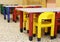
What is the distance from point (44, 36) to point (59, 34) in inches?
14.9

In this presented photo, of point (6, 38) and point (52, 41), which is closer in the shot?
point (52, 41)

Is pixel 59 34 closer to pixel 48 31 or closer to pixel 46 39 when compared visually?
pixel 48 31

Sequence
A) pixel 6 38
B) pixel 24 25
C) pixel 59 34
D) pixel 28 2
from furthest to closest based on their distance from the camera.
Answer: pixel 28 2, pixel 24 25, pixel 59 34, pixel 6 38

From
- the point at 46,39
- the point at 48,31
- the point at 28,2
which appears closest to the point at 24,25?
the point at 48,31

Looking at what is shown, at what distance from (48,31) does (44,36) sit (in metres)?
0.22

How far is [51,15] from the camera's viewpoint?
266 centimetres

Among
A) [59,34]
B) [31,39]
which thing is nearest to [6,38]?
[31,39]

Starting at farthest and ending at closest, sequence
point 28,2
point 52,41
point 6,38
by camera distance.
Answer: point 28,2
point 6,38
point 52,41

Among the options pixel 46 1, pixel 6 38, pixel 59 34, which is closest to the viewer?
pixel 6 38

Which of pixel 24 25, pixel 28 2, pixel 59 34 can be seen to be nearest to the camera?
pixel 59 34

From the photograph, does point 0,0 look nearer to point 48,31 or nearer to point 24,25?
point 24,25

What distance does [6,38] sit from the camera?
281 centimetres

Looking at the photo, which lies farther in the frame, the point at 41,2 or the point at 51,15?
the point at 41,2

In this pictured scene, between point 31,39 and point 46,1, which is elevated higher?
point 46,1
